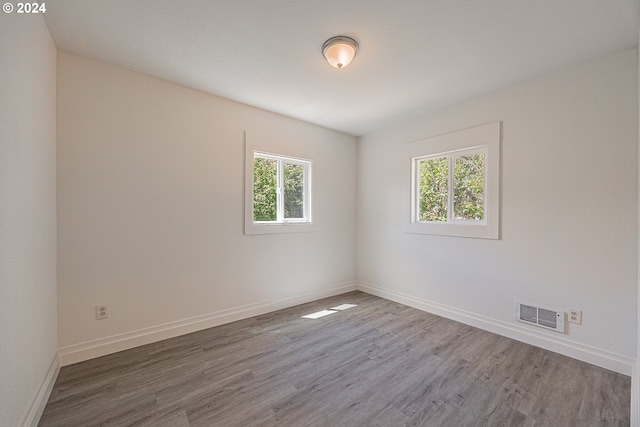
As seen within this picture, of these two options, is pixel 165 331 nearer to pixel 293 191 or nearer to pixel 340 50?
pixel 293 191

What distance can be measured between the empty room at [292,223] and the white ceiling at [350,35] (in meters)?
0.02

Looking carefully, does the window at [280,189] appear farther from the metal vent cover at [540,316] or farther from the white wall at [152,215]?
the metal vent cover at [540,316]

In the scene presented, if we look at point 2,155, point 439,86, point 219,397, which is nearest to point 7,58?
point 2,155

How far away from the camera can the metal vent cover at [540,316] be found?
89.7 inches

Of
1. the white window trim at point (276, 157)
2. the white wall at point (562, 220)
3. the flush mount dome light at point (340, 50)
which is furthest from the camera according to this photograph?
the white window trim at point (276, 157)

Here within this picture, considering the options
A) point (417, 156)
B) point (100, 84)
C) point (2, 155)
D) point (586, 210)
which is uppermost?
point (100, 84)

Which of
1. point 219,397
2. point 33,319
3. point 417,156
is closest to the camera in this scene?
point 33,319

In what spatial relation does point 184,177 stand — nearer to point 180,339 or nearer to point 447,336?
point 180,339

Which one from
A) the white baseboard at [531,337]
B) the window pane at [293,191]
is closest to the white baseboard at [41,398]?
the window pane at [293,191]

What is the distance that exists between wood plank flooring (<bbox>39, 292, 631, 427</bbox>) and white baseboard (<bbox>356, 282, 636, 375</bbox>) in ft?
0.23

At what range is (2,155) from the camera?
1.22 meters

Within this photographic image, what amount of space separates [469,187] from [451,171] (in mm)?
286

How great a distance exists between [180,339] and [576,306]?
3499 mm

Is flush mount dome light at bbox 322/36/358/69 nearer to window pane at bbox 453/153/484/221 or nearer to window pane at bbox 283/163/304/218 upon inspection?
window pane at bbox 283/163/304/218
